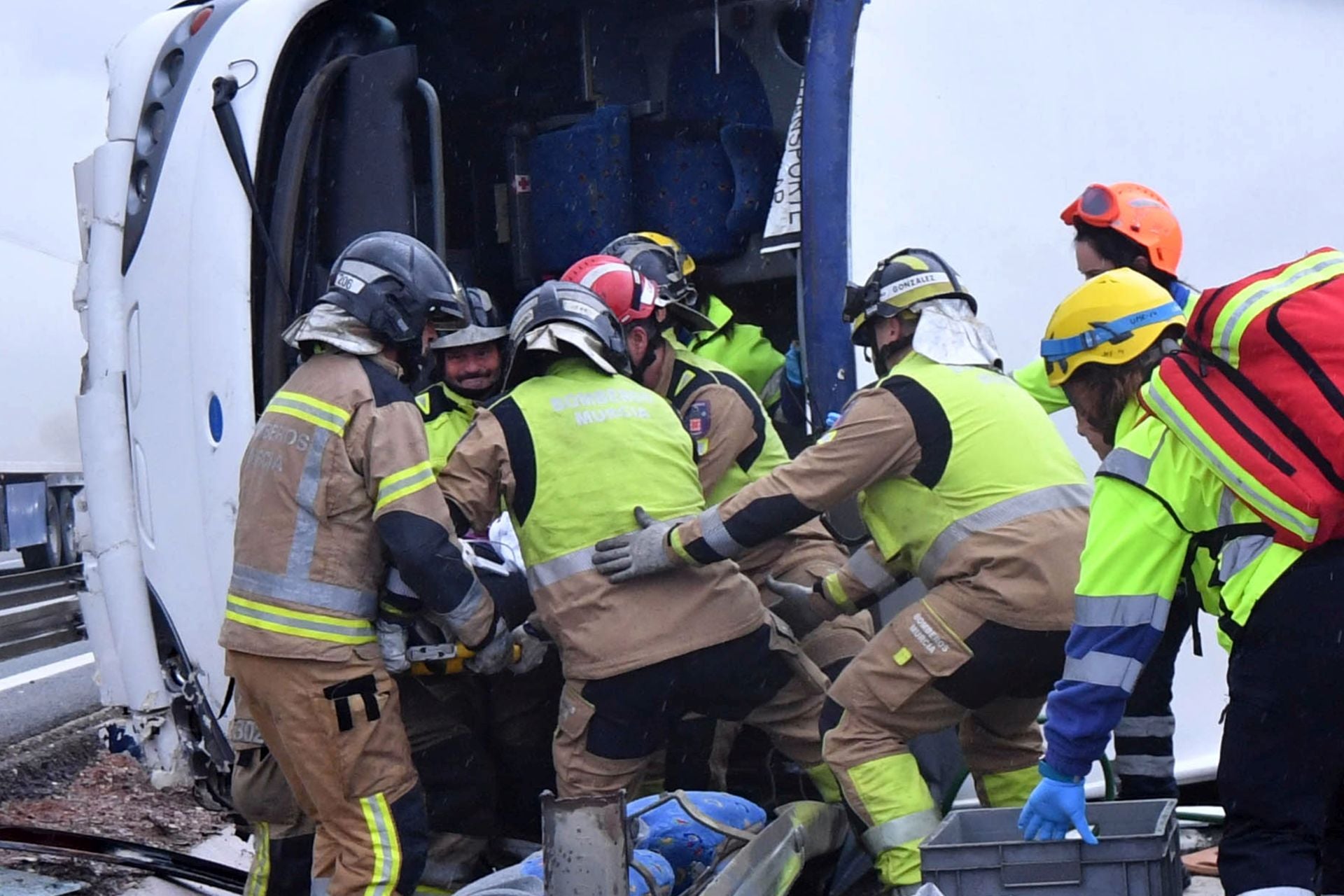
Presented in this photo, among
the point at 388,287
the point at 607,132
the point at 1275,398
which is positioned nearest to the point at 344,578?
the point at 388,287

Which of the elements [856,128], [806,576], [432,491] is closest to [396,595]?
[432,491]

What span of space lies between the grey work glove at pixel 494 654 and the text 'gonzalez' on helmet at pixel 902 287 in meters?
1.15

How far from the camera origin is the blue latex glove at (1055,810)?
2863 millimetres

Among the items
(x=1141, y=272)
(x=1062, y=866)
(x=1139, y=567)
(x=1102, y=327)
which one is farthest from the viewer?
(x=1141, y=272)

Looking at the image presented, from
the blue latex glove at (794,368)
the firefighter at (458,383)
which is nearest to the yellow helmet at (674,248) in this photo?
the blue latex glove at (794,368)

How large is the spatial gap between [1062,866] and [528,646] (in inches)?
69.7

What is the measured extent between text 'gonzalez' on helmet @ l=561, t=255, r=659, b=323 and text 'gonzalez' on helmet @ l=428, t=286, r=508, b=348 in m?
0.30

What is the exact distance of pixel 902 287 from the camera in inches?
158

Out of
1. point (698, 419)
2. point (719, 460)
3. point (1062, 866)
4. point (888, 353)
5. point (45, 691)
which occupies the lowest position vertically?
point (45, 691)

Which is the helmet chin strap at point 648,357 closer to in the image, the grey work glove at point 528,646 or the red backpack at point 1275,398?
the grey work glove at point 528,646

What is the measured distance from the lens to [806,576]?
478 cm

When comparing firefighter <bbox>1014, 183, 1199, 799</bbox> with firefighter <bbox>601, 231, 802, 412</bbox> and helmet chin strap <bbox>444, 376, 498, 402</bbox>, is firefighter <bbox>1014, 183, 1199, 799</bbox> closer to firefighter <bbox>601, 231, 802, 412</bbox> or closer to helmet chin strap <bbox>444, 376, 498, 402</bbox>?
firefighter <bbox>601, 231, 802, 412</bbox>

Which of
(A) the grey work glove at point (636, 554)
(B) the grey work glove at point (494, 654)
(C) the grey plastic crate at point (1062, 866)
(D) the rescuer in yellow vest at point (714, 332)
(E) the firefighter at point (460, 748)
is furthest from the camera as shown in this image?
(D) the rescuer in yellow vest at point (714, 332)

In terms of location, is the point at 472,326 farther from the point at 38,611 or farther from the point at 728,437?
the point at 38,611
